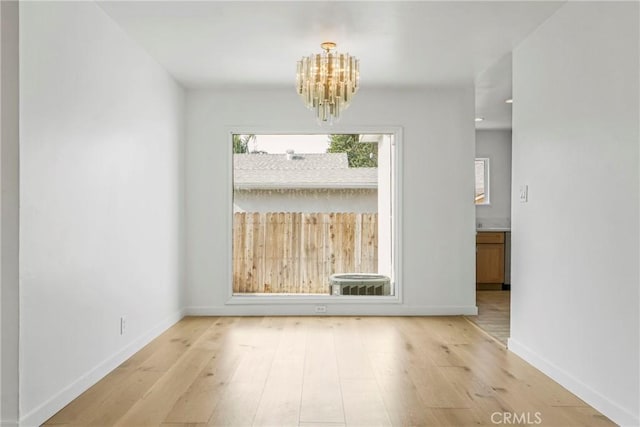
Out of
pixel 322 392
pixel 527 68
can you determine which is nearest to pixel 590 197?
pixel 527 68

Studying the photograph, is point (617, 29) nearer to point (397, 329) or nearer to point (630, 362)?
point (630, 362)

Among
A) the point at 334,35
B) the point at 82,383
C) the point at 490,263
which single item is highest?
the point at 334,35

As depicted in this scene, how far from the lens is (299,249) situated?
5941mm

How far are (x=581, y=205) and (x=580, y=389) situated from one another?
3.44 feet

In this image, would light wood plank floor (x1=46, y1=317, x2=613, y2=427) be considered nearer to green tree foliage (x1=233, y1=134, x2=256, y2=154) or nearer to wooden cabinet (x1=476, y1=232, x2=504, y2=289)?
green tree foliage (x1=233, y1=134, x2=256, y2=154)

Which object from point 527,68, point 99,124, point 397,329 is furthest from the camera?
point 397,329

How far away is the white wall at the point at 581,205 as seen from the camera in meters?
2.75

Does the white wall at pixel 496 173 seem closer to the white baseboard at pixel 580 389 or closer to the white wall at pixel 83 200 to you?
the white baseboard at pixel 580 389

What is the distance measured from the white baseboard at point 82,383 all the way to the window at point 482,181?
5350 mm

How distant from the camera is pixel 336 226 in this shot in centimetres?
596

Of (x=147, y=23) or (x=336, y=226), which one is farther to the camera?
(x=336, y=226)

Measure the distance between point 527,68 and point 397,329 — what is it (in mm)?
2500

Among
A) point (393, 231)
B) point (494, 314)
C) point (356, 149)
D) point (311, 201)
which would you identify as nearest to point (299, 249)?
point (311, 201)

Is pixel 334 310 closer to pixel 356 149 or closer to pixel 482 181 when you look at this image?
pixel 356 149
